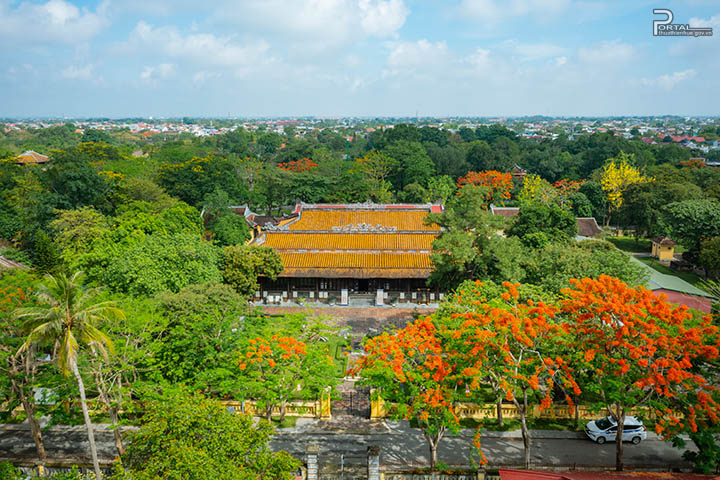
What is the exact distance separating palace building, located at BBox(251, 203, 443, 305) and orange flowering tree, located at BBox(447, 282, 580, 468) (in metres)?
15.0

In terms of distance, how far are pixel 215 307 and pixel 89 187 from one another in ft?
84.3

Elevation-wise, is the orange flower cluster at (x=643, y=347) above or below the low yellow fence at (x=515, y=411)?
above

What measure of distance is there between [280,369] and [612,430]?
1200 cm

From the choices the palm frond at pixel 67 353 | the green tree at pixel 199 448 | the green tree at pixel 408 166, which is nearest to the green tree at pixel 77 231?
the palm frond at pixel 67 353

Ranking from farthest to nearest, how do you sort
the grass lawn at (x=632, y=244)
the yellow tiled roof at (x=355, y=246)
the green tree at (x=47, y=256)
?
the grass lawn at (x=632, y=244), the green tree at (x=47, y=256), the yellow tiled roof at (x=355, y=246)

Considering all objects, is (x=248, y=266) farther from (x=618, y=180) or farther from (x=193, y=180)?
(x=618, y=180)

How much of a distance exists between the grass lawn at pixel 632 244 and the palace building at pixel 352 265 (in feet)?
79.3

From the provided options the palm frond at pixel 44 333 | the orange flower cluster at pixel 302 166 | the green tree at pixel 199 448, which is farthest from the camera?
the orange flower cluster at pixel 302 166

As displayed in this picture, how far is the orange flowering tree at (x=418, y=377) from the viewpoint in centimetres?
1438

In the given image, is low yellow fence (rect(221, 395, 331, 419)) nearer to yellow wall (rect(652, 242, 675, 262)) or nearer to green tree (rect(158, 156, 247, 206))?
green tree (rect(158, 156, 247, 206))

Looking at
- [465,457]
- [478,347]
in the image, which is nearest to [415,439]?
[465,457]

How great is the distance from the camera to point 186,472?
1067 cm

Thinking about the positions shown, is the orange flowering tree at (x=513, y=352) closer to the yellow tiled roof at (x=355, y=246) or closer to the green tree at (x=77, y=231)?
the yellow tiled roof at (x=355, y=246)

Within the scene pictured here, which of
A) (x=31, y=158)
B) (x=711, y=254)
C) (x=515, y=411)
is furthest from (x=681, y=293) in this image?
(x=31, y=158)
